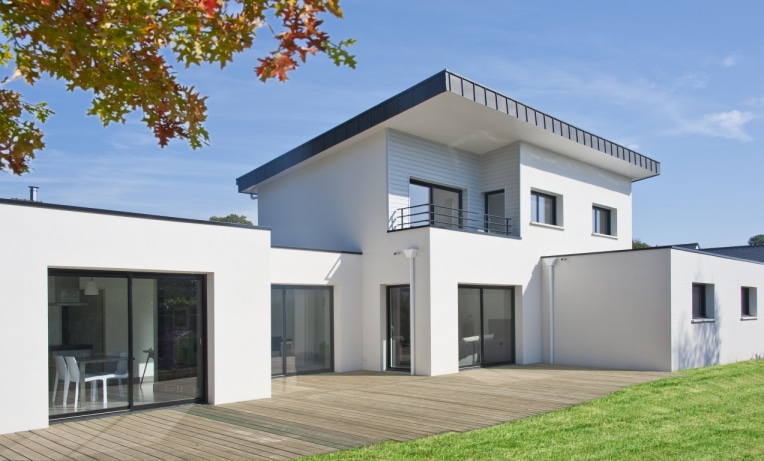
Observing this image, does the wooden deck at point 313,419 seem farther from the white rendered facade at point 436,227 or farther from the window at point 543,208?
the window at point 543,208

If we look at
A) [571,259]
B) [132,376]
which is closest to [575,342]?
[571,259]

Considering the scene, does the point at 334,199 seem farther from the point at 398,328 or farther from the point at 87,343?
the point at 87,343

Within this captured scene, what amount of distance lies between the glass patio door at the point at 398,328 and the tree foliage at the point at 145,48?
9869 mm

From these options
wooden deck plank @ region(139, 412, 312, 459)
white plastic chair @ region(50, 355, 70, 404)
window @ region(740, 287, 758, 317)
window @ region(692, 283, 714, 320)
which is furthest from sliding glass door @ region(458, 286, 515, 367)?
white plastic chair @ region(50, 355, 70, 404)

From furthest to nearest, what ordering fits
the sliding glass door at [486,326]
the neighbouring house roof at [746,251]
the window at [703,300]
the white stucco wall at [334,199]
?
1. the neighbouring house roof at [746,251]
2. the window at [703,300]
3. the white stucco wall at [334,199]
4. the sliding glass door at [486,326]

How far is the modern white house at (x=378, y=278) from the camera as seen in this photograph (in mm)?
8422

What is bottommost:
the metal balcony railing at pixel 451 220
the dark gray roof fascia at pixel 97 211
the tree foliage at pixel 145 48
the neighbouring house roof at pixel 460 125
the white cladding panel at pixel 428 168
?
the dark gray roof fascia at pixel 97 211

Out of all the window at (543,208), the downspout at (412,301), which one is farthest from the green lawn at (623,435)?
the window at (543,208)

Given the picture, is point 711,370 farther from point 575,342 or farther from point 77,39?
point 77,39

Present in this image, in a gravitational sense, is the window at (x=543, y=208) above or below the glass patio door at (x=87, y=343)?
above

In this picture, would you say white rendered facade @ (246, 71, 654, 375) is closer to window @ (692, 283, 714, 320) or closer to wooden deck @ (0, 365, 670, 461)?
wooden deck @ (0, 365, 670, 461)

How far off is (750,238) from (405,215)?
6969 cm

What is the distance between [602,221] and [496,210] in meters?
4.98

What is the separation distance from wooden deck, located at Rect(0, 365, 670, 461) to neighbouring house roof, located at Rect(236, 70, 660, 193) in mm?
5683
